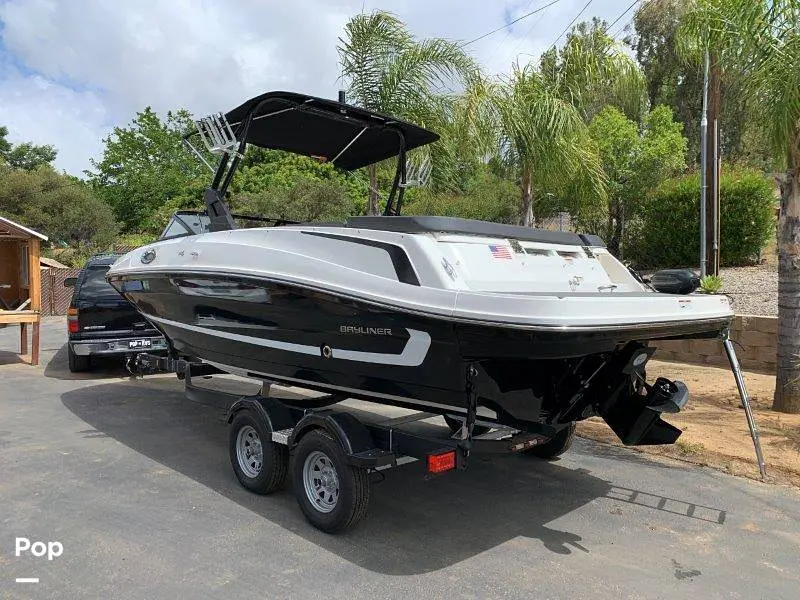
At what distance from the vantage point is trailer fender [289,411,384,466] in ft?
13.5

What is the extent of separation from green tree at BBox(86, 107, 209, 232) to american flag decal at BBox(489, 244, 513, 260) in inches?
1414

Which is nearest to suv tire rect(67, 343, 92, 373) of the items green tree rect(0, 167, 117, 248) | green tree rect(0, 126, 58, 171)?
green tree rect(0, 167, 117, 248)

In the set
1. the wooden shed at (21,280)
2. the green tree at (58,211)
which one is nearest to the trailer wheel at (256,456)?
the wooden shed at (21,280)

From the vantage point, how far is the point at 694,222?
52.9 feet

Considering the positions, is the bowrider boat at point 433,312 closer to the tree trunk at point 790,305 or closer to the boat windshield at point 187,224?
the boat windshield at point 187,224

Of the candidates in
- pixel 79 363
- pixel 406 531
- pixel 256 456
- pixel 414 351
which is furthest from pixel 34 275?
pixel 414 351

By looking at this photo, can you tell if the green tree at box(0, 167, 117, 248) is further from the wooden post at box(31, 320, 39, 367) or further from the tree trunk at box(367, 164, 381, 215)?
the tree trunk at box(367, 164, 381, 215)

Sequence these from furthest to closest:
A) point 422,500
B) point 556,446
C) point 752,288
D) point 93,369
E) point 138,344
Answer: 1. point 752,288
2. point 93,369
3. point 138,344
4. point 556,446
5. point 422,500

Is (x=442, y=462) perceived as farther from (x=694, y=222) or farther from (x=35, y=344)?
(x=694, y=222)

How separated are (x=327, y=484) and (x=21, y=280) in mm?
11478

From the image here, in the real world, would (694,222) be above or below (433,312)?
above

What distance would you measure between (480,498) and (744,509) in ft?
6.26

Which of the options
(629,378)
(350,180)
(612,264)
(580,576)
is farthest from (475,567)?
(350,180)

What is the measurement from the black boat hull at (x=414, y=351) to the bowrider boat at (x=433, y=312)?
0.04 feet
